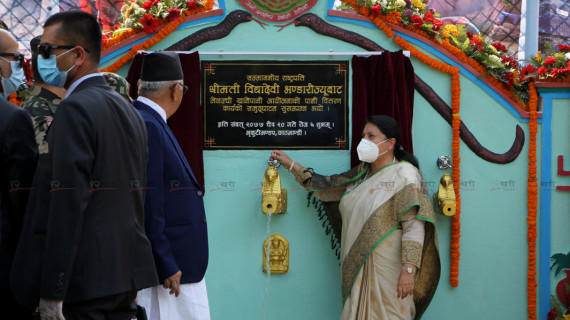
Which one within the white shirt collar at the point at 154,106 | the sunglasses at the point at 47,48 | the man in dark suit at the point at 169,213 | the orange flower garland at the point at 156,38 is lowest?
the man in dark suit at the point at 169,213

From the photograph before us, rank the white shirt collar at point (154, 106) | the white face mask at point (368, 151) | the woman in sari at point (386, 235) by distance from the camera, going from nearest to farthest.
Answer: the white shirt collar at point (154, 106) → the woman in sari at point (386, 235) → the white face mask at point (368, 151)

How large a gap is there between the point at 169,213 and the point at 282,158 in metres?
1.80

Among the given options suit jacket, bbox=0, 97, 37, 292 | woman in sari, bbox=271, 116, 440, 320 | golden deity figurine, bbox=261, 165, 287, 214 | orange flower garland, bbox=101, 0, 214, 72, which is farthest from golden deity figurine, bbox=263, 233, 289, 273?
suit jacket, bbox=0, 97, 37, 292

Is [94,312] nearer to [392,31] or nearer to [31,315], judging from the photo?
[31,315]

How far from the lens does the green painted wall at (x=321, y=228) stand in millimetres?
4879

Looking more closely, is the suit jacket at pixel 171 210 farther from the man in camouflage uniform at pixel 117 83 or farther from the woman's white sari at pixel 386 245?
the woman's white sari at pixel 386 245

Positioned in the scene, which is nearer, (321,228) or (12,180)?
(12,180)

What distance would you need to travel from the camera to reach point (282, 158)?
15.8 ft

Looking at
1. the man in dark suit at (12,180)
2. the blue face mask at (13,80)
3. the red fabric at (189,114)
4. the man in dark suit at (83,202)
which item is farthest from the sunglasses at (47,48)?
the red fabric at (189,114)

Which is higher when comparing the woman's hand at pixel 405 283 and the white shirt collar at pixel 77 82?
the white shirt collar at pixel 77 82

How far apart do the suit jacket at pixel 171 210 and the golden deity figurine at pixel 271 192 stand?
1.46 m

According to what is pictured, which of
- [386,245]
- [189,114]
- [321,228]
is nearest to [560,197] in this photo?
[386,245]

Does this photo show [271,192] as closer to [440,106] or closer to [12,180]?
[440,106]

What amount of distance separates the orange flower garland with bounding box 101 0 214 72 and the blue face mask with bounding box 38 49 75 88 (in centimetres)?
221
